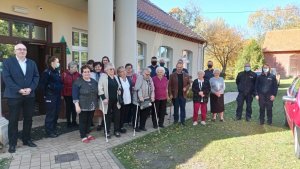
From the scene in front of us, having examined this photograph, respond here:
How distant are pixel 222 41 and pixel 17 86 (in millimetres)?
42545

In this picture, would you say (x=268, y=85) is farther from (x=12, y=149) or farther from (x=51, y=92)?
(x=12, y=149)

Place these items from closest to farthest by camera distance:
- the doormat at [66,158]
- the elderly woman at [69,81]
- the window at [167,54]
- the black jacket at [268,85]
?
the doormat at [66,158] < the elderly woman at [69,81] < the black jacket at [268,85] < the window at [167,54]

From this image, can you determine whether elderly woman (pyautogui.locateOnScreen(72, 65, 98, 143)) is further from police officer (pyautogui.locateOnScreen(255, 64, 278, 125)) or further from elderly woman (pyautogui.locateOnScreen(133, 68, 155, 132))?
police officer (pyautogui.locateOnScreen(255, 64, 278, 125))

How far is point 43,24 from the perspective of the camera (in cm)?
973

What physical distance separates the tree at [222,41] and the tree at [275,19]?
7.16m

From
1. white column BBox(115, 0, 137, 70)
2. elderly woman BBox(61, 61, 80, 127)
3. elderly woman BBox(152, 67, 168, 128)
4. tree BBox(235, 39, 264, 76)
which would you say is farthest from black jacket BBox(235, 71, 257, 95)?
tree BBox(235, 39, 264, 76)

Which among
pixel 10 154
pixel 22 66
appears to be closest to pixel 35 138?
pixel 10 154

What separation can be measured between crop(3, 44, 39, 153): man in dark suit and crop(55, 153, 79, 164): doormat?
38.3 inches

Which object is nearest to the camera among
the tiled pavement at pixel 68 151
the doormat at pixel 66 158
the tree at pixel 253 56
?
the tiled pavement at pixel 68 151

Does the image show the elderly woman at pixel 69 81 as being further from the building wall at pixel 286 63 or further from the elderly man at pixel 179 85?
the building wall at pixel 286 63

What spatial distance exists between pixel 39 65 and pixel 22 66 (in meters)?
4.31

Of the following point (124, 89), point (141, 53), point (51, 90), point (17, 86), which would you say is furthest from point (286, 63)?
point (17, 86)

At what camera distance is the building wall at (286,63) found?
40.5 metres

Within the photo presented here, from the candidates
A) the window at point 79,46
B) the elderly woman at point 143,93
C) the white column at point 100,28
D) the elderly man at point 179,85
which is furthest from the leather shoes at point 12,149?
the window at point 79,46
